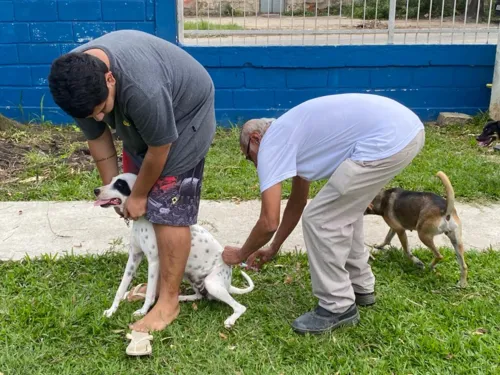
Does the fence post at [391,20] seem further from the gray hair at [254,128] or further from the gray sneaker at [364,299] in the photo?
the gray hair at [254,128]

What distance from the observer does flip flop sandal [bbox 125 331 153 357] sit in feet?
10.4

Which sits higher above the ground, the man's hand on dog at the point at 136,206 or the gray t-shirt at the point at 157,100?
the gray t-shirt at the point at 157,100

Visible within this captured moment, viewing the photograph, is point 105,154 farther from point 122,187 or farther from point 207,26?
point 207,26

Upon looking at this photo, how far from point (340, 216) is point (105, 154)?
1.46 metres

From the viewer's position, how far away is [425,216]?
401cm

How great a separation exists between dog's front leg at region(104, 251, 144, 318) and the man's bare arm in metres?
0.49

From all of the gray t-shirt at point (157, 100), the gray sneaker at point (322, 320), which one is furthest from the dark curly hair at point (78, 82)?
the gray sneaker at point (322, 320)

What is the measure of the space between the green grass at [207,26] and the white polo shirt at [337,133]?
5.03 metres

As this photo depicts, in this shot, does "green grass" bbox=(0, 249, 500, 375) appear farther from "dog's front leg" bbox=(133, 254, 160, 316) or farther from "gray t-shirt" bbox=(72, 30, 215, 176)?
"gray t-shirt" bbox=(72, 30, 215, 176)

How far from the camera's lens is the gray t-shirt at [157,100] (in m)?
2.88

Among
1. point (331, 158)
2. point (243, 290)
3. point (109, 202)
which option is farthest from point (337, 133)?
point (109, 202)

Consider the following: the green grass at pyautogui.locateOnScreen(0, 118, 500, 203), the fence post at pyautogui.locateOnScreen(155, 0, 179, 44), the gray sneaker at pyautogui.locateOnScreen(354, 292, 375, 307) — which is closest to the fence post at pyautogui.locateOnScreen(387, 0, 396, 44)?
the green grass at pyautogui.locateOnScreen(0, 118, 500, 203)

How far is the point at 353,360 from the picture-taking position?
320 centimetres

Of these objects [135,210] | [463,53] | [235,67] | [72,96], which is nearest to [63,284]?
[135,210]
